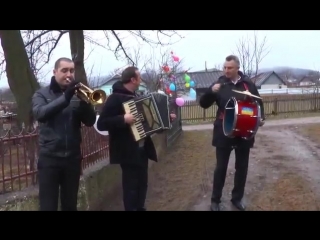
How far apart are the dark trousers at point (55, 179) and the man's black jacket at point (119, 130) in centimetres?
62

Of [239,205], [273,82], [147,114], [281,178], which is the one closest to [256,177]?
[281,178]

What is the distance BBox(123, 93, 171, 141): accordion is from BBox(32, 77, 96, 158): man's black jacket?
55 cm

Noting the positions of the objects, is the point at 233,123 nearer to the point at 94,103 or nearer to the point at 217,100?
the point at 217,100

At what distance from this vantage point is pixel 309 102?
24094 mm

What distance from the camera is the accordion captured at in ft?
14.0

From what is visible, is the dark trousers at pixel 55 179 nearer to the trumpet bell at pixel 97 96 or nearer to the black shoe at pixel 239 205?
the trumpet bell at pixel 97 96

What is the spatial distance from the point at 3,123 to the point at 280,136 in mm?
7017

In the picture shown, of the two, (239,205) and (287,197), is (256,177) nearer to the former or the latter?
(287,197)

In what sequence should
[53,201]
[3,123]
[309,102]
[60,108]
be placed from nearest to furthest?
1. [60,108]
2. [53,201]
3. [3,123]
4. [309,102]

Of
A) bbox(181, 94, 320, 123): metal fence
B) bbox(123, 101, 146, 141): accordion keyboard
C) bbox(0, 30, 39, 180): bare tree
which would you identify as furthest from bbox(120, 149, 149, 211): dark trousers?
bbox(181, 94, 320, 123): metal fence

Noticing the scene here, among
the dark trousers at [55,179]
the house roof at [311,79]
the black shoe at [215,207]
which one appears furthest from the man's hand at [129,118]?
the house roof at [311,79]

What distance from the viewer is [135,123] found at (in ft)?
13.9

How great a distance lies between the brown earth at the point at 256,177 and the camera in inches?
226

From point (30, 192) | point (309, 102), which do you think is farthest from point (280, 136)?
point (309, 102)
